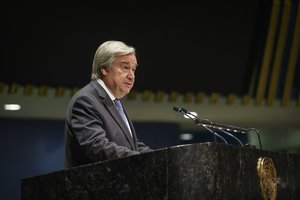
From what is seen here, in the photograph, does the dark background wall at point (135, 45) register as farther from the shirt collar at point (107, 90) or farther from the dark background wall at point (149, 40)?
the shirt collar at point (107, 90)

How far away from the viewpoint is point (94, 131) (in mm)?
2160

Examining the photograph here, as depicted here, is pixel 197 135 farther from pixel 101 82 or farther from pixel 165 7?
pixel 101 82

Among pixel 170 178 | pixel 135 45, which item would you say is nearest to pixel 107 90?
pixel 170 178

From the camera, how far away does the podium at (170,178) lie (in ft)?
5.90

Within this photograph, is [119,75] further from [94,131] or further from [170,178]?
[170,178]

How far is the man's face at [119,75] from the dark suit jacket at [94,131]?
6 cm

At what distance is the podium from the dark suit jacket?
0.57ft

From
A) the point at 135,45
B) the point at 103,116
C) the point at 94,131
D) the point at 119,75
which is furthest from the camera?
the point at 135,45

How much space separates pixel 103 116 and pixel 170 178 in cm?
60

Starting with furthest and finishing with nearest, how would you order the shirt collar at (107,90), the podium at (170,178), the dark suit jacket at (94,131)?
the shirt collar at (107,90), the dark suit jacket at (94,131), the podium at (170,178)

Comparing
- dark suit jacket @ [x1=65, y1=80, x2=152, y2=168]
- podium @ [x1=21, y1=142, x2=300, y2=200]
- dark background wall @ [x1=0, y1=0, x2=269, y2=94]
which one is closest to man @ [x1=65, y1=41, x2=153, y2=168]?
dark suit jacket @ [x1=65, y1=80, x2=152, y2=168]

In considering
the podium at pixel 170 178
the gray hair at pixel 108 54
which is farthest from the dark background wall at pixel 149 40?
the podium at pixel 170 178

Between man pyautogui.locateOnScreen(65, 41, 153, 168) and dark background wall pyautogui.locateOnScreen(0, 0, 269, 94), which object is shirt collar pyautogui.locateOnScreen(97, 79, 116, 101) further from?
dark background wall pyautogui.locateOnScreen(0, 0, 269, 94)

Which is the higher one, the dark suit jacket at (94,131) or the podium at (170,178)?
the dark suit jacket at (94,131)
